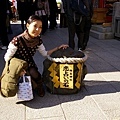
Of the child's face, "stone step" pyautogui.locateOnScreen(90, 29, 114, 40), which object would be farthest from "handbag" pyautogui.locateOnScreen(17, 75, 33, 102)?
"stone step" pyautogui.locateOnScreen(90, 29, 114, 40)

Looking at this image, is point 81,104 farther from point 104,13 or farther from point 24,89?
point 104,13

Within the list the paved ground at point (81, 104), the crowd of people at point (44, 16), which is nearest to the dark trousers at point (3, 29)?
the crowd of people at point (44, 16)

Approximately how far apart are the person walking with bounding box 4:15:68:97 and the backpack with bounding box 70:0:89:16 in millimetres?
2059

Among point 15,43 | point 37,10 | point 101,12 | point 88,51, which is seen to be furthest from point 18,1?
point 15,43

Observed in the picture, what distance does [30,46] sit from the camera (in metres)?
3.09

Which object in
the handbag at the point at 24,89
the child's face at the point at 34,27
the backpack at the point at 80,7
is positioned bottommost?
the handbag at the point at 24,89

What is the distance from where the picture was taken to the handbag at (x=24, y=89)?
115 inches

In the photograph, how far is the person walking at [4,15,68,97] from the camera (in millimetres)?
2955

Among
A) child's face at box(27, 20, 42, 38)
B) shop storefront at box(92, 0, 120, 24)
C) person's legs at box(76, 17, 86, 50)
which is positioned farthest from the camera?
shop storefront at box(92, 0, 120, 24)

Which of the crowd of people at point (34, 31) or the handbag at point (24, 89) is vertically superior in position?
the crowd of people at point (34, 31)

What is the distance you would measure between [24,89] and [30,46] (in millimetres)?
600

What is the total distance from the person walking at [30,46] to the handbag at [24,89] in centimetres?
15

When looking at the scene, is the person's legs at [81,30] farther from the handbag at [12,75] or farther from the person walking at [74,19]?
the handbag at [12,75]

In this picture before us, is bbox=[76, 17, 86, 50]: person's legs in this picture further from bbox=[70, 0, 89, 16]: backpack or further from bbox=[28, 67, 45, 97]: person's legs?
bbox=[28, 67, 45, 97]: person's legs
